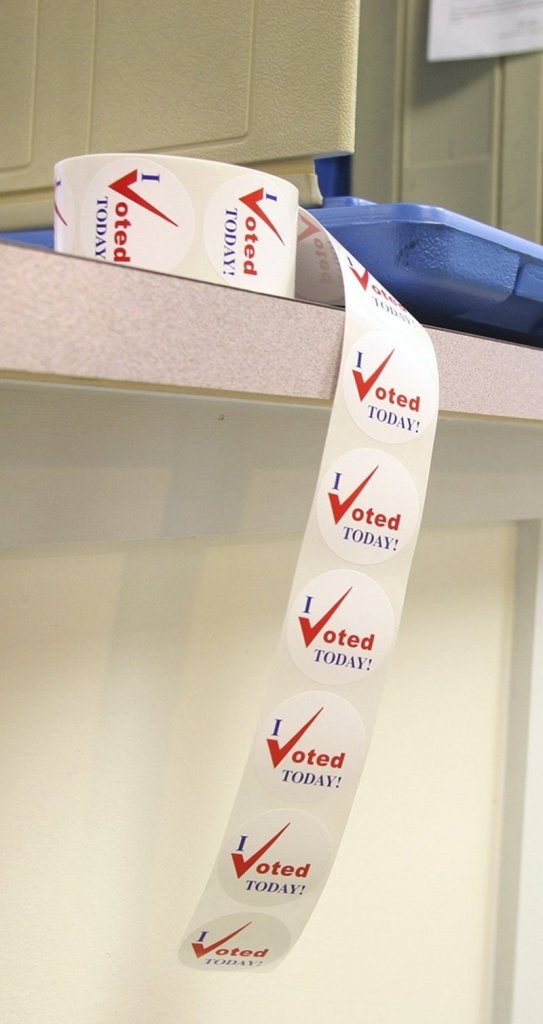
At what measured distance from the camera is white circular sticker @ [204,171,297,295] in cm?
37

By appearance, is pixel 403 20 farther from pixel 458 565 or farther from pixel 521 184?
pixel 458 565

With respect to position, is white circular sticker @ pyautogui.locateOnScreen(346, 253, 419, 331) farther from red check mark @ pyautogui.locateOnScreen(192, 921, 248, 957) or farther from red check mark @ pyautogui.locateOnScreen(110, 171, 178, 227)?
red check mark @ pyautogui.locateOnScreen(192, 921, 248, 957)

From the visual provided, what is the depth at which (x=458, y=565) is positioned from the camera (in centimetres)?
68

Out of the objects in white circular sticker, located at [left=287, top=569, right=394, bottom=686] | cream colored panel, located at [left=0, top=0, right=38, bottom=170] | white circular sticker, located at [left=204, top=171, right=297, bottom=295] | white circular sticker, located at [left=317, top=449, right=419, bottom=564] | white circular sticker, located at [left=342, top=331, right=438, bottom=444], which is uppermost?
cream colored panel, located at [left=0, top=0, right=38, bottom=170]

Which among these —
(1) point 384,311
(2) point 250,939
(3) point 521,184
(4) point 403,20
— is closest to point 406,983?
(2) point 250,939

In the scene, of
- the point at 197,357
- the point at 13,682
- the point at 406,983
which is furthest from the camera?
the point at 406,983

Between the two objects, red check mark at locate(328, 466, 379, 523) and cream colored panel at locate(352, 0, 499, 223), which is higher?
cream colored panel at locate(352, 0, 499, 223)

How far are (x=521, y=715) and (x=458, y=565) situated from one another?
123 millimetres

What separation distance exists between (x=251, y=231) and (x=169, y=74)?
0.14 m

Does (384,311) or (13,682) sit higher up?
(384,311)

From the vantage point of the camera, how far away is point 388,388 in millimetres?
380

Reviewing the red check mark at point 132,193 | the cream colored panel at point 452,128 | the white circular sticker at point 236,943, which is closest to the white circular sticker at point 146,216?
the red check mark at point 132,193

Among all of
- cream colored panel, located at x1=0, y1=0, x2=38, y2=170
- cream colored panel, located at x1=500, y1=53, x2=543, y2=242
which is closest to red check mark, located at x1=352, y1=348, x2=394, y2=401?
cream colored panel, located at x1=0, y1=0, x2=38, y2=170

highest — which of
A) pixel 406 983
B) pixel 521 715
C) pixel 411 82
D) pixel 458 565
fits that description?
pixel 411 82
